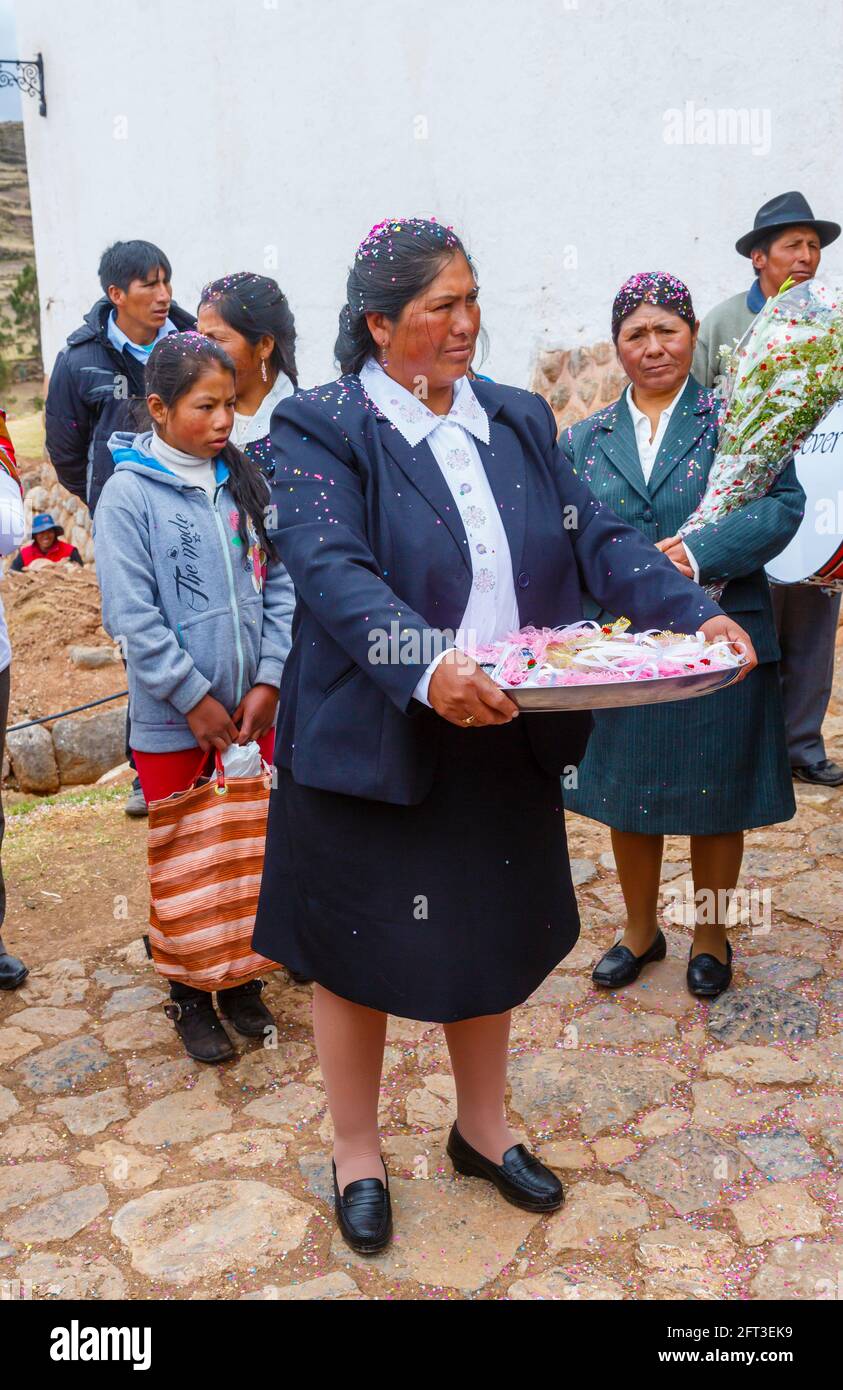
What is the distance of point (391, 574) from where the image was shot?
2.35 meters

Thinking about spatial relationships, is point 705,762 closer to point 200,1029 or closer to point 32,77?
point 200,1029

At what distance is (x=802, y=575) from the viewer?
394cm

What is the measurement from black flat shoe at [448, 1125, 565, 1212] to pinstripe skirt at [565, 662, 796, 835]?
3.53 ft

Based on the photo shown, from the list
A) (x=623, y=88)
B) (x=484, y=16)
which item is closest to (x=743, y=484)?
(x=623, y=88)

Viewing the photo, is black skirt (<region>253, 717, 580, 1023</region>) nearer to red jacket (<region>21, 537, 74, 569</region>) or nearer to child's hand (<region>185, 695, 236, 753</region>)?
child's hand (<region>185, 695, 236, 753</region>)

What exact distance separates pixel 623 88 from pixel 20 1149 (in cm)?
662

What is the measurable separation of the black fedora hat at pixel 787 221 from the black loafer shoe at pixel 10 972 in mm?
3933

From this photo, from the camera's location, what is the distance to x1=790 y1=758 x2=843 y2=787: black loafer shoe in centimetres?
538

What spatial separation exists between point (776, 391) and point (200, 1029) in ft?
7.69

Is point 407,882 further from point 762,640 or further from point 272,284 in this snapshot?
point 272,284

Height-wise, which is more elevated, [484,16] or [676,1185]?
[484,16]

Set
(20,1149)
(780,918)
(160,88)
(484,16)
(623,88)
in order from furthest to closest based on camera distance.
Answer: (160,88)
(484,16)
(623,88)
(780,918)
(20,1149)

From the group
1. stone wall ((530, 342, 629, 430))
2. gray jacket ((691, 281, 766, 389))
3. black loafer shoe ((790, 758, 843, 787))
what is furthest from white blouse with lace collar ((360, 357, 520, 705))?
stone wall ((530, 342, 629, 430))

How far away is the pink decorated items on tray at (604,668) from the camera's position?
2049mm
